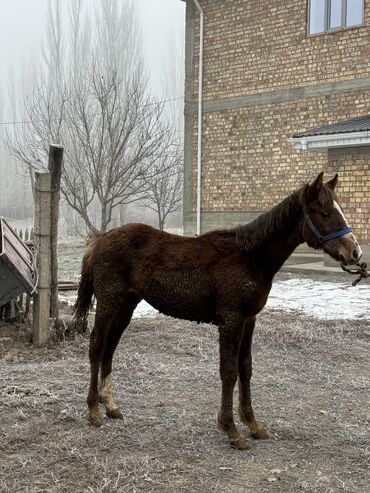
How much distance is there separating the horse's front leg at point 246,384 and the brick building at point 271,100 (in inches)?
362

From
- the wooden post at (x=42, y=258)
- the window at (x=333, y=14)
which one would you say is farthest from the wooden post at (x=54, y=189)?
the window at (x=333, y=14)

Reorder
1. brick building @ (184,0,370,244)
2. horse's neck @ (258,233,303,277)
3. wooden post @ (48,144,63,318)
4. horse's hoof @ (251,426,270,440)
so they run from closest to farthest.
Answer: horse's neck @ (258,233,303,277)
horse's hoof @ (251,426,270,440)
wooden post @ (48,144,63,318)
brick building @ (184,0,370,244)

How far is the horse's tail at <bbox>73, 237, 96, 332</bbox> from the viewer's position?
4.48 metres

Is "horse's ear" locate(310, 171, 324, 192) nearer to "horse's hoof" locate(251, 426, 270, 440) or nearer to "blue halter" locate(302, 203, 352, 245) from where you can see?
"blue halter" locate(302, 203, 352, 245)

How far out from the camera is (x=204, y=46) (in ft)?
54.0

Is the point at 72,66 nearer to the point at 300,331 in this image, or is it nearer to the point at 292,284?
the point at 292,284

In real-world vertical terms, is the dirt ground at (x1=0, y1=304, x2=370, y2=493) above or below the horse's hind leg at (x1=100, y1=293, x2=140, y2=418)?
below

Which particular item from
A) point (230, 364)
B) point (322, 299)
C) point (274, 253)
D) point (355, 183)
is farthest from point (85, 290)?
point (355, 183)

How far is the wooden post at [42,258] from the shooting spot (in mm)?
6527

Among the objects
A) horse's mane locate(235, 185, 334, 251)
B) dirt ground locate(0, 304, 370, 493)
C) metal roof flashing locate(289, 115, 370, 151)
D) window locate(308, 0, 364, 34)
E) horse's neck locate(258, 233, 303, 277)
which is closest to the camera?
dirt ground locate(0, 304, 370, 493)

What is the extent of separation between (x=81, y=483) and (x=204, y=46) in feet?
50.0

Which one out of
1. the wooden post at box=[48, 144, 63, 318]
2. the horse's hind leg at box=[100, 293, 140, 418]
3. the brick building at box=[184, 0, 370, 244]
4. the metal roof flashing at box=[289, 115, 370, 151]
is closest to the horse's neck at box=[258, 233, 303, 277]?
the horse's hind leg at box=[100, 293, 140, 418]

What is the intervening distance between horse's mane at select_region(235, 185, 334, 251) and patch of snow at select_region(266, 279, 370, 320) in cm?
496

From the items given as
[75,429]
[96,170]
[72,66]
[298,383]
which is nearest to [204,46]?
[96,170]
